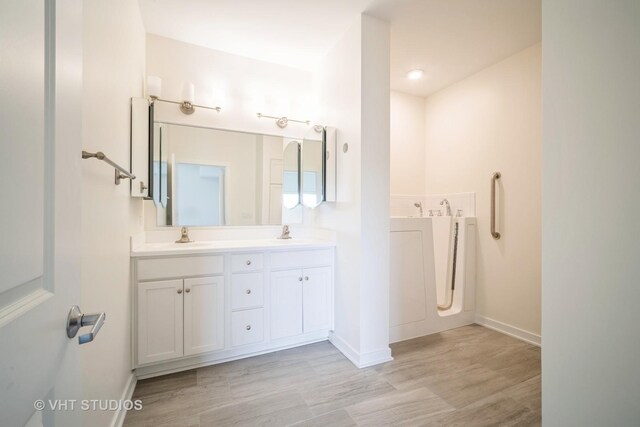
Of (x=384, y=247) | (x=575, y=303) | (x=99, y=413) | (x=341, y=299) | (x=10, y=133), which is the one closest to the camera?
(x=10, y=133)

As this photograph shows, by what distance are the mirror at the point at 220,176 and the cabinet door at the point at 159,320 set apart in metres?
0.69

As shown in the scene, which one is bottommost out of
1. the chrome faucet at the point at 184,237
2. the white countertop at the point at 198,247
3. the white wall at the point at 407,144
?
the white countertop at the point at 198,247

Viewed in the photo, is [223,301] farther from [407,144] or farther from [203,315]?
[407,144]

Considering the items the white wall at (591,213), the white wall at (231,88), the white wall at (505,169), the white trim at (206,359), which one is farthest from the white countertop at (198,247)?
the white wall at (505,169)

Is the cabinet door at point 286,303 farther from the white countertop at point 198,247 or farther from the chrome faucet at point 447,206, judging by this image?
the chrome faucet at point 447,206

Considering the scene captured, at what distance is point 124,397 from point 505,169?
3.39m

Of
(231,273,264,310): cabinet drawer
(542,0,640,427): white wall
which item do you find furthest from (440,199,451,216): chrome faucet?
(231,273,264,310): cabinet drawer

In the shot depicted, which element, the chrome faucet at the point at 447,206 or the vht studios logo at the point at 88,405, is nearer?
the vht studios logo at the point at 88,405

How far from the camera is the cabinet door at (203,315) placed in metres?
1.85

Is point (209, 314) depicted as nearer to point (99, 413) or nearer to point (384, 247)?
point (99, 413)

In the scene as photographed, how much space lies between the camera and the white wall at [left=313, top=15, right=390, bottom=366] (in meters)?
1.98

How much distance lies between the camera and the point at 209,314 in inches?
75.2

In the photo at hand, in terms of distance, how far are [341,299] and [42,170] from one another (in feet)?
6.72

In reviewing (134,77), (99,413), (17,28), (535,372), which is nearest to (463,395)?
(535,372)
